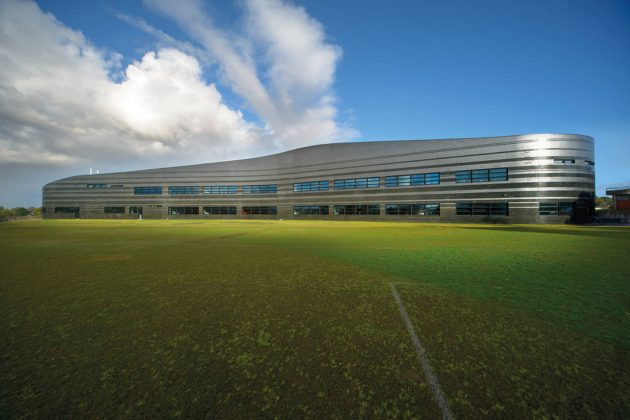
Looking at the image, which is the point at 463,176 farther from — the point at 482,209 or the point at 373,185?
the point at 373,185

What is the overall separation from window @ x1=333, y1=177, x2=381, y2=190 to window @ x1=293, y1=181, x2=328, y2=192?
2.13m

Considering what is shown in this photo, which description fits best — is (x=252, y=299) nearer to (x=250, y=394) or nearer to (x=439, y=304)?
(x=250, y=394)

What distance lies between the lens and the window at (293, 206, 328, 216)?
4142 cm

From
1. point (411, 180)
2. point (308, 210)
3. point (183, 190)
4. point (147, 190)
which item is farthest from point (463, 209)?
point (147, 190)

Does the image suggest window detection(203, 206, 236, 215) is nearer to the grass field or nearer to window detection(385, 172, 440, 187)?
window detection(385, 172, 440, 187)

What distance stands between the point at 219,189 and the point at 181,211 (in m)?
9.50

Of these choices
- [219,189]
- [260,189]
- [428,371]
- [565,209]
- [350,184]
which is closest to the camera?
[428,371]

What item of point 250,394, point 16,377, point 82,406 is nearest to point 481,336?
point 250,394

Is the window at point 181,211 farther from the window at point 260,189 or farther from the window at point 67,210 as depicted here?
the window at point 67,210

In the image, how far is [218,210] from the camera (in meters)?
49.2

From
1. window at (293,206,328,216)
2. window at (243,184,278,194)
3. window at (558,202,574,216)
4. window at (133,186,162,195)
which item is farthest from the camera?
window at (133,186,162,195)

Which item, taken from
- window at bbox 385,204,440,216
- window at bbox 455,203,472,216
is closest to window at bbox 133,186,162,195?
window at bbox 385,204,440,216

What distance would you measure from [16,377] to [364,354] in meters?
3.48

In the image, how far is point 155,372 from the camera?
2.42 metres
